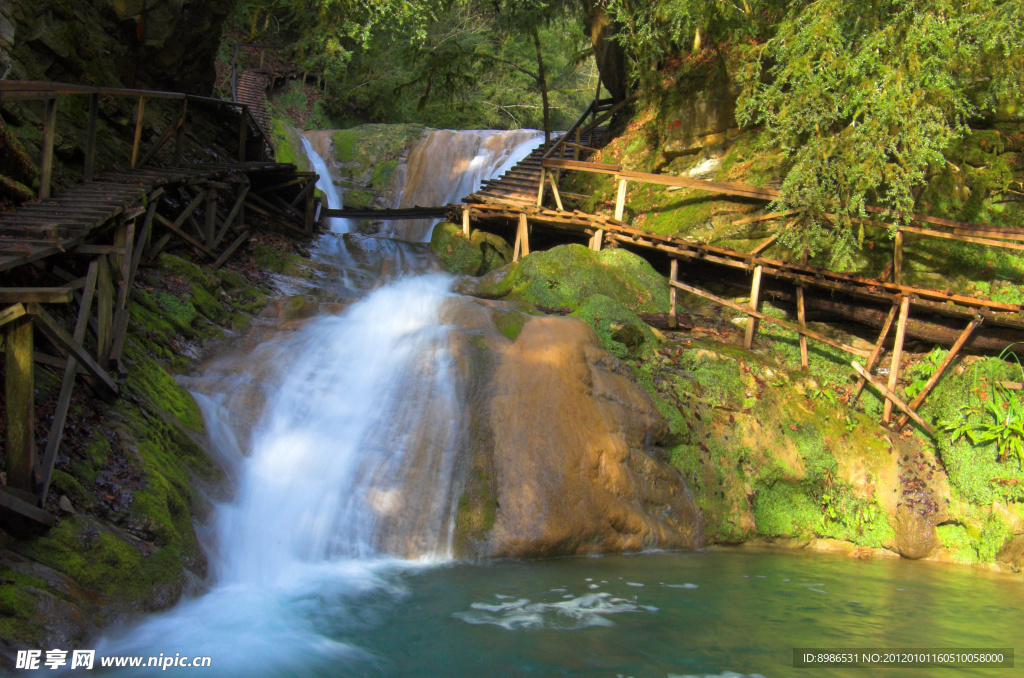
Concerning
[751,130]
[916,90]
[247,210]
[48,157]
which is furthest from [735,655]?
[247,210]

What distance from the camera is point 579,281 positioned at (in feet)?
41.8

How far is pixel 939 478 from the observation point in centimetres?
987

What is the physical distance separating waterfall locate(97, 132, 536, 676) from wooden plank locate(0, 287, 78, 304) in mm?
2540

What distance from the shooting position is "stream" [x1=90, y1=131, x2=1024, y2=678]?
5348mm

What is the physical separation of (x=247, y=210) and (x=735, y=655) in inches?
560

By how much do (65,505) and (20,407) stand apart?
855 millimetres

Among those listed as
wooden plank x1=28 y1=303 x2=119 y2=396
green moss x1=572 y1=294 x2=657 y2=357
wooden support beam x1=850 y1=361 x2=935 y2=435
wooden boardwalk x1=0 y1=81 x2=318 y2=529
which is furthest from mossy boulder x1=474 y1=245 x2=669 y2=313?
wooden plank x1=28 y1=303 x2=119 y2=396

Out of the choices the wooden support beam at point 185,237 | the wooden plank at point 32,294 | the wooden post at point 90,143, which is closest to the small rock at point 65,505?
the wooden plank at point 32,294

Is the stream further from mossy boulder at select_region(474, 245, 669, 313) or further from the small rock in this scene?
mossy boulder at select_region(474, 245, 669, 313)

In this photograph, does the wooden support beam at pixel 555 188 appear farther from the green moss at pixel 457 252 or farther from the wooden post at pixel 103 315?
the wooden post at pixel 103 315

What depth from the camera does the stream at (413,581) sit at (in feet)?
17.5

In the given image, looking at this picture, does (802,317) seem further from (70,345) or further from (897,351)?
(70,345)

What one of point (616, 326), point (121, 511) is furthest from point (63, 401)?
point (616, 326)

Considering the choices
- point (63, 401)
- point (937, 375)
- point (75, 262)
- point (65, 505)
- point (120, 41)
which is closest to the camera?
point (65, 505)
